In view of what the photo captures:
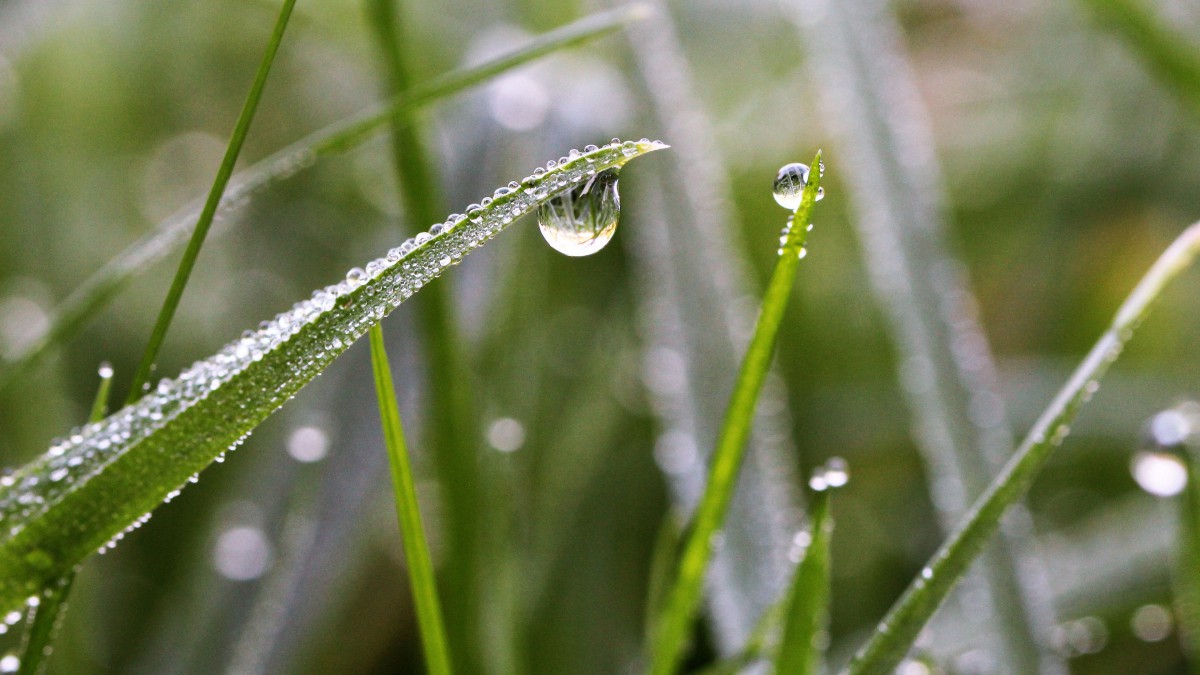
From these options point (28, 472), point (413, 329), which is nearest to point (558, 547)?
point (413, 329)

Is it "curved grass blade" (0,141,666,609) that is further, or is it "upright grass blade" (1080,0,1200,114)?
"upright grass blade" (1080,0,1200,114)

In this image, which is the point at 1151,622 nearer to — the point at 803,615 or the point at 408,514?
the point at 803,615

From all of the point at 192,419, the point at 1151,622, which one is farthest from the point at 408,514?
the point at 1151,622

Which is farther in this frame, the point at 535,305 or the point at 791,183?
the point at 535,305

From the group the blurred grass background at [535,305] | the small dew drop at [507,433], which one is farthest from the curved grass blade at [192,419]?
the small dew drop at [507,433]

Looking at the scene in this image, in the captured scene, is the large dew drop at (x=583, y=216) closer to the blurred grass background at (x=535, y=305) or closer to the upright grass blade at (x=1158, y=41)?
the blurred grass background at (x=535, y=305)

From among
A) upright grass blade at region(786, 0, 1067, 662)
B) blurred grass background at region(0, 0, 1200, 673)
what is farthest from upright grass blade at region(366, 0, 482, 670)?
upright grass blade at region(786, 0, 1067, 662)

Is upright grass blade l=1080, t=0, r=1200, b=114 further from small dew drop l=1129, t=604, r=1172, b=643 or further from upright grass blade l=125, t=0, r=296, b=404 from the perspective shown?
upright grass blade l=125, t=0, r=296, b=404
